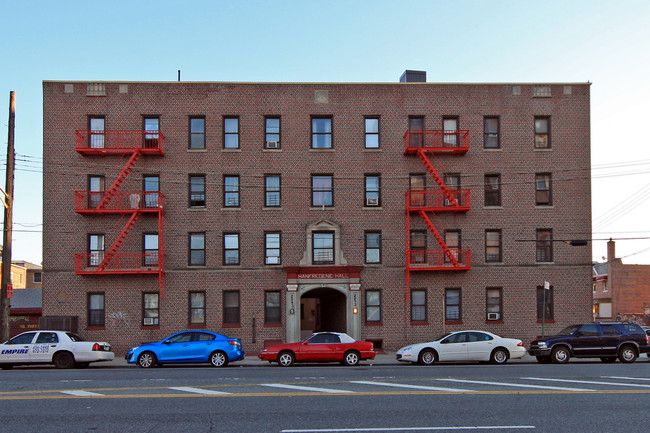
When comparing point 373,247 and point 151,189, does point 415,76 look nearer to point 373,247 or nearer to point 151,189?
point 373,247

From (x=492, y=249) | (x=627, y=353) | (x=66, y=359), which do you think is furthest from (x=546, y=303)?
(x=66, y=359)

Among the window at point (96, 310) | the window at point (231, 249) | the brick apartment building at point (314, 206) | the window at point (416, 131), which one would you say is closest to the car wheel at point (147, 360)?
the brick apartment building at point (314, 206)

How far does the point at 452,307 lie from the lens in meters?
33.9

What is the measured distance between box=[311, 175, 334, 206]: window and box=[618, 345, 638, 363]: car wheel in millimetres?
14464

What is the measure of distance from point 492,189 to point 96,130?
1955 cm

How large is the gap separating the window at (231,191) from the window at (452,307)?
11.2 meters

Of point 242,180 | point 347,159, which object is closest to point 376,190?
point 347,159

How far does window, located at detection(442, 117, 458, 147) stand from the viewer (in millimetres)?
34250

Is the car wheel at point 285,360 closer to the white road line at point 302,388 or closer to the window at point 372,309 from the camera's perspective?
the window at point 372,309

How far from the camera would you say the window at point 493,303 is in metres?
Answer: 33.9

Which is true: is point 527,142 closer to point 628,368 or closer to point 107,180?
point 628,368

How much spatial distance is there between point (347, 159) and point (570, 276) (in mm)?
12424

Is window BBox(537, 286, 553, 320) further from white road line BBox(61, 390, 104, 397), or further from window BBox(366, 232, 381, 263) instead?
white road line BBox(61, 390, 104, 397)

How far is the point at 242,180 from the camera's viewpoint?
111ft
